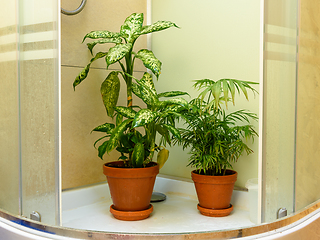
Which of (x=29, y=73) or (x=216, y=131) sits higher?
(x=29, y=73)

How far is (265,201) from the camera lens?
872 millimetres

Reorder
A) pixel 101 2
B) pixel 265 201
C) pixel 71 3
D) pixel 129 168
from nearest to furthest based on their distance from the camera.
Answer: pixel 265 201 → pixel 129 168 → pixel 71 3 → pixel 101 2

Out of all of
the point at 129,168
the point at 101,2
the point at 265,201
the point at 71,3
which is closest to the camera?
the point at 265,201

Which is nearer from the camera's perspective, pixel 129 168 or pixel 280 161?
pixel 280 161

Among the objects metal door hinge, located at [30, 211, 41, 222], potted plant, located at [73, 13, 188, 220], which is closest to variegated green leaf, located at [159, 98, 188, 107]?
potted plant, located at [73, 13, 188, 220]

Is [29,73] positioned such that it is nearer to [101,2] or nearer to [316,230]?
[101,2]

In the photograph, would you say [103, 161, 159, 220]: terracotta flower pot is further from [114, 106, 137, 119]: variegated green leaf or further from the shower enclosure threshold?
[114, 106, 137, 119]: variegated green leaf

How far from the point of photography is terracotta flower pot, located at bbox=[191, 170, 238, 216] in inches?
50.4

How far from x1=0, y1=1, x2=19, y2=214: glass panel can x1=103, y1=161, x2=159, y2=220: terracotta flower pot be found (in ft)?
1.26

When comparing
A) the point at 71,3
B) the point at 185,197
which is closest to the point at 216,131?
the point at 185,197

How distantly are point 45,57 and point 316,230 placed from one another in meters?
0.99

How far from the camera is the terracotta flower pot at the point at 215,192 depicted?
1.28m

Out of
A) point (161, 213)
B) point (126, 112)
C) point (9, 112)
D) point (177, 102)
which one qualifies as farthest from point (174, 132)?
point (9, 112)

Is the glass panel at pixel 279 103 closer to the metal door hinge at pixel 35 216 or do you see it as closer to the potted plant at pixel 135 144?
the potted plant at pixel 135 144
